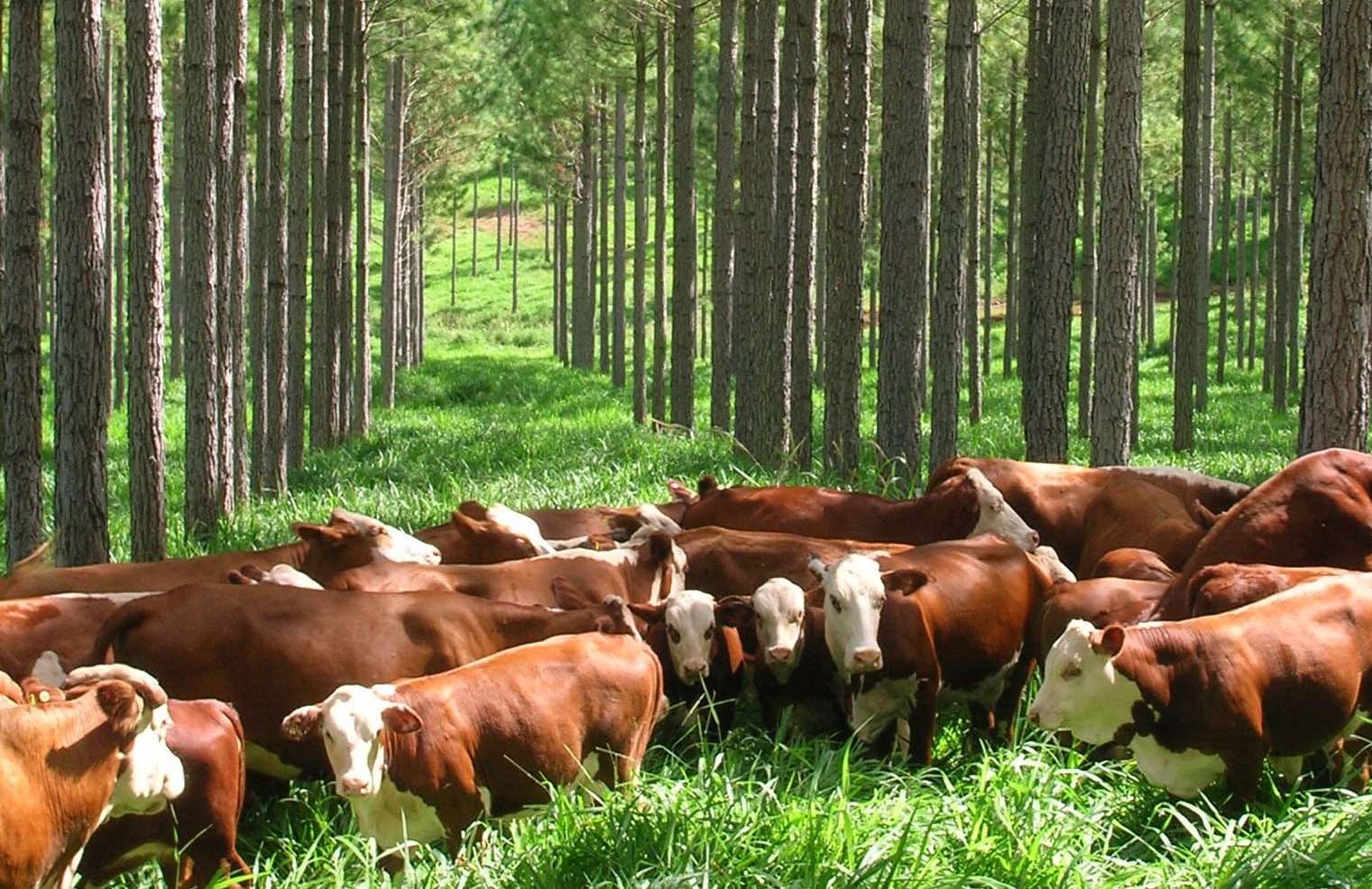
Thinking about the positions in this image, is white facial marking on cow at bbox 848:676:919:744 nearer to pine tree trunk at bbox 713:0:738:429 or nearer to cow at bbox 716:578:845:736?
cow at bbox 716:578:845:736

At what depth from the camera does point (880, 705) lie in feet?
24.2

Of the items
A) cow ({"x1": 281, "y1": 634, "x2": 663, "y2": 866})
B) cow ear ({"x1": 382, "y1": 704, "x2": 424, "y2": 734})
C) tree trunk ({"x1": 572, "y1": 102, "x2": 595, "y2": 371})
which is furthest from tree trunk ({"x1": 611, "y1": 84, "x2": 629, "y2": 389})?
cow ear ({"x1": 382, "y1": 704, "x2": 424, "y2": 734})

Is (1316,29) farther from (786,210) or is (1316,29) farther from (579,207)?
(579,207)

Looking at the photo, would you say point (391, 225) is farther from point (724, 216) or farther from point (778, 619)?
point (778, 619)

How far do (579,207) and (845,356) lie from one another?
23.6 metres

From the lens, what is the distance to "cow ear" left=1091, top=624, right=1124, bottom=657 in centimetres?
612

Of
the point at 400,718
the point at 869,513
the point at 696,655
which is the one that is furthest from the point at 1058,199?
the point at 400,718

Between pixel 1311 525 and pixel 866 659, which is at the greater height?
pixel 1311 525

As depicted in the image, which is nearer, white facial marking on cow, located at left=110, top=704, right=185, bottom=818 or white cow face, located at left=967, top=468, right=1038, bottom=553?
white facial marking on cow, located at left=110, top=704, right=185, bottom=818

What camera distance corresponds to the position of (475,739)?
19.7ft

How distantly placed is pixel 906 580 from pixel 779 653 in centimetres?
76

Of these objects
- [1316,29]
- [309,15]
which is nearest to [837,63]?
[309,15]

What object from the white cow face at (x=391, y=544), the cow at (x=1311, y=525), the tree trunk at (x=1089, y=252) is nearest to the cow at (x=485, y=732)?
the white cow face at (x=391, y=544)

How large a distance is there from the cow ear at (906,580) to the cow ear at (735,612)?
0.66 metres
